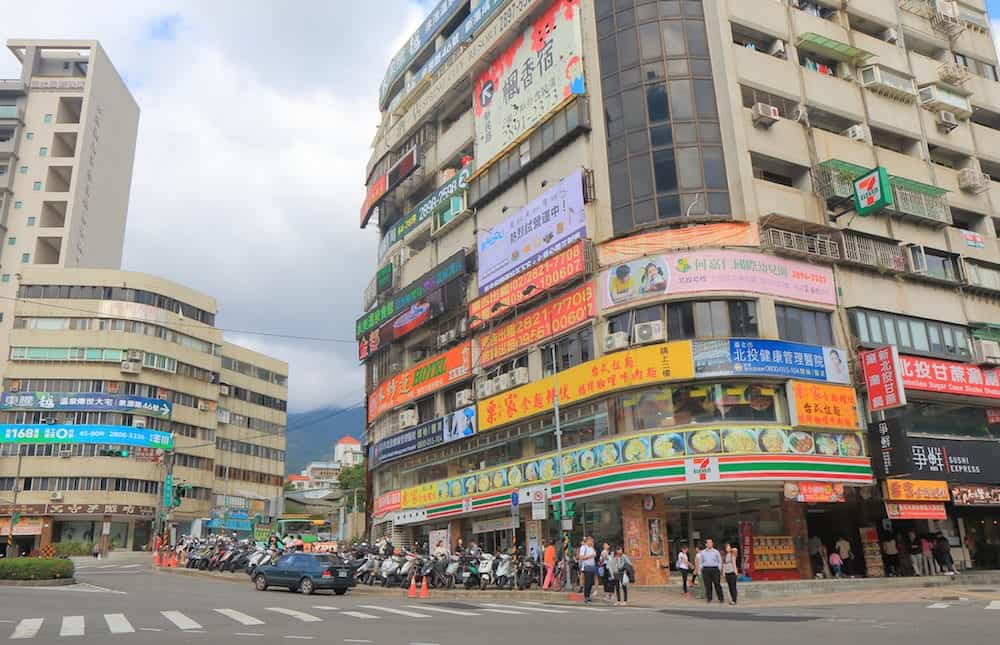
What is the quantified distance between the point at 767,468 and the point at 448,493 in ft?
56.3

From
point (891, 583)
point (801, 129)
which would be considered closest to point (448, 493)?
point (891, 583)

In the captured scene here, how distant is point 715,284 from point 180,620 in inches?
802

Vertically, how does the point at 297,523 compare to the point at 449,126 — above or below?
below

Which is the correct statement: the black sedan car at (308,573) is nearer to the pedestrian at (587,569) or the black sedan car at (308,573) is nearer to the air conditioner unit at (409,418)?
the pedestrian at (587,569)

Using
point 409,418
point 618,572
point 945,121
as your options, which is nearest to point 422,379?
point 409,418

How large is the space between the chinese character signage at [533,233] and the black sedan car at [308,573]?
14992 millimetres

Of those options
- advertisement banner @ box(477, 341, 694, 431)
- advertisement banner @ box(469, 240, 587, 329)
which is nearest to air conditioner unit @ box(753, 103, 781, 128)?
A: advertisement banner @ box(469, 240, 587, 329)

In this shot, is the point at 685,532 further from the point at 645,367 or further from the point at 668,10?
the point at 668,10

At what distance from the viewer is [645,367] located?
2850 centimetres

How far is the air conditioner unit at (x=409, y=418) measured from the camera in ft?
145

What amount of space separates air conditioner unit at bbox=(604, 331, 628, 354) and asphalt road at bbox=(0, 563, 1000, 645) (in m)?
10.7

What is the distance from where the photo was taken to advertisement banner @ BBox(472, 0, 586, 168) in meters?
35.2

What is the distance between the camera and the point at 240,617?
1599cm

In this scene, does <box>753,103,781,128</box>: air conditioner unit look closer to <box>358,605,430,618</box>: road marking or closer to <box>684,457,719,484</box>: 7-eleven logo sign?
<box>684,457,719,484</box>: 7-eleven logo sign
